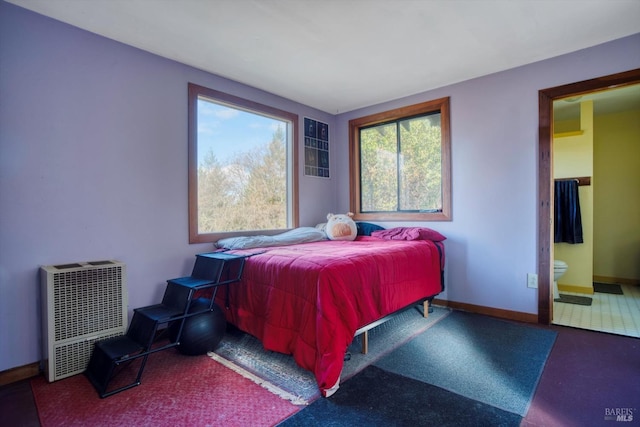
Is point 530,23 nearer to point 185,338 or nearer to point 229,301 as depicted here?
point 229,301

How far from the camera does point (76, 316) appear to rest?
78.6 inches

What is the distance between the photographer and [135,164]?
2494 mm

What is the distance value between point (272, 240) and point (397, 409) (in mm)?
1809

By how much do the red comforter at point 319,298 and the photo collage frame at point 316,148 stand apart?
5.56 ft

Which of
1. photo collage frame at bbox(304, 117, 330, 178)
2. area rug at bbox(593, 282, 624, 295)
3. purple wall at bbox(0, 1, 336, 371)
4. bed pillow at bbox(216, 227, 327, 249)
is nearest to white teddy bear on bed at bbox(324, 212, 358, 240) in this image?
bed pillow at bbox(216, 227, 327, 249)

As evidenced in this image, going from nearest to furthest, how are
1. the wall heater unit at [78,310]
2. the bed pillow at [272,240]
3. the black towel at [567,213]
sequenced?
the wall heater unit at [78,310] < the bed pillow at [272,240] < the black towel at [567,213]

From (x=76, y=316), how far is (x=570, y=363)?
3225 millimetres

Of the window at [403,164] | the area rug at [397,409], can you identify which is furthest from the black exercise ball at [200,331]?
the window at [403,164]

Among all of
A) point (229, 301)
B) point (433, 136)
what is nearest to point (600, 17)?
point (433, 136)

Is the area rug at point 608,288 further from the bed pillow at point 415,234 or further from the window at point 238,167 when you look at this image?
the window at point 238,167

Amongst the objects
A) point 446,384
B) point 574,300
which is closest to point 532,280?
point 574,300

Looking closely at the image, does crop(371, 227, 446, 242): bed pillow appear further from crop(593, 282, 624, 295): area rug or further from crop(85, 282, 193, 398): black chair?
crop(593, 282, 624, 295): area rug

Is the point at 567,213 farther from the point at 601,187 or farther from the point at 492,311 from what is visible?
the point at 492,311

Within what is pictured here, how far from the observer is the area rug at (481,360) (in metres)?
1.77
